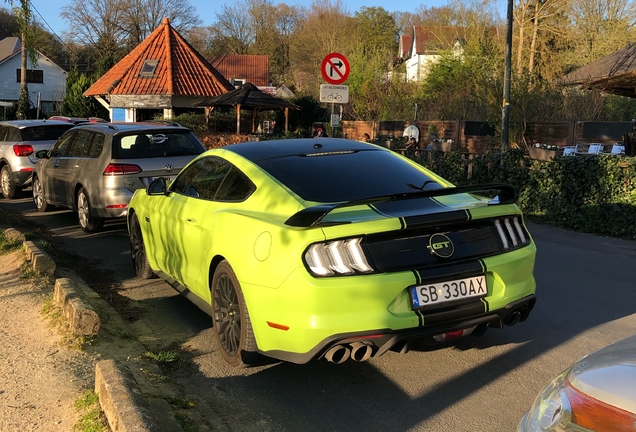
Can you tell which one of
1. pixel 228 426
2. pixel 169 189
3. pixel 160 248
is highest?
pixel 169 189

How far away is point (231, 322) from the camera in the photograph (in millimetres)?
4613

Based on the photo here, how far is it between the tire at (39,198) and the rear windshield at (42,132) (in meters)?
1.94

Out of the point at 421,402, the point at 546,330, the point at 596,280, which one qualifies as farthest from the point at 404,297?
the point at 596,280

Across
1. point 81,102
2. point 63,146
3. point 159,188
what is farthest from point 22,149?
point 81,102

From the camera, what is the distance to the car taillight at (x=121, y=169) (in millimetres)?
9469

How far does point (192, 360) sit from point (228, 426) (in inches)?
44.9

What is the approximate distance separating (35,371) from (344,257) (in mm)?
2322

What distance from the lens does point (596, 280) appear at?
7.42 meters

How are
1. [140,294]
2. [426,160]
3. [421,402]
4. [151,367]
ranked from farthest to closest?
1. [426,160]
2. [140,294]
3. [151,367]
4. [421,402]

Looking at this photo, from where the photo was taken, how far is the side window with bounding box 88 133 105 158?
32.4 feet

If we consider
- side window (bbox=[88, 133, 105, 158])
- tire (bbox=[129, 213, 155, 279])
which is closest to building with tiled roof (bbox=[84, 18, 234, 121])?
side window (bbox=[88, 133, 105, 158])

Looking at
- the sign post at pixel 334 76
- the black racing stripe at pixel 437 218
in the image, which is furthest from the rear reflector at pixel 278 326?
the sign post at pixel 334 76

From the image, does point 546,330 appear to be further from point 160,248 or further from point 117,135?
point 117,135

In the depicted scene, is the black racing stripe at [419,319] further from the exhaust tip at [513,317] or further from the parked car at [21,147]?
the parked car at [21,147]
